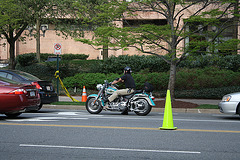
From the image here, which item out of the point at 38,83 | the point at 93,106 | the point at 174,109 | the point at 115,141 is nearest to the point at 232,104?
the point at 174,109

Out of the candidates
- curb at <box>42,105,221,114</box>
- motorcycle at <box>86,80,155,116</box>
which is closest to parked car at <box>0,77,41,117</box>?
motorcycle at <box>86,80,155,116</box>

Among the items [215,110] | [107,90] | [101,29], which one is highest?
[101,29]

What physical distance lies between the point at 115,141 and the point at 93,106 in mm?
6127

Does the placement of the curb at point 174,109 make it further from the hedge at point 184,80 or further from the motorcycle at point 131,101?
the hedge at point 184,80

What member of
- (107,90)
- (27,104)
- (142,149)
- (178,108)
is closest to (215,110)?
(178,108)

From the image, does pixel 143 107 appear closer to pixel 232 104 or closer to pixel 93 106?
pixel 93 106

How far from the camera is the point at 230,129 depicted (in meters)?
9.63

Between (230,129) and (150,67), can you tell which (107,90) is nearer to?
(230,129)

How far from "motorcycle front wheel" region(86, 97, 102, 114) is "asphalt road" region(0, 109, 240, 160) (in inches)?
119

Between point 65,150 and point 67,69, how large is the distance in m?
20.7

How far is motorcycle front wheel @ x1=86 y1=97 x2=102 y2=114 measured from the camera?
13523 millimetres

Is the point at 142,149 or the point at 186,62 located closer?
the point at 142,149

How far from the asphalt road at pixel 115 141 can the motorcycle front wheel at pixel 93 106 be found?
3.02m

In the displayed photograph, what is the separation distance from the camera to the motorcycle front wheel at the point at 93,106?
44.4 ft
